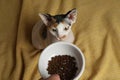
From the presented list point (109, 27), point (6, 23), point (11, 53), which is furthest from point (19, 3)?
point (109, 27)

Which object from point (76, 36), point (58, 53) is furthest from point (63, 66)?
point (76, 36)

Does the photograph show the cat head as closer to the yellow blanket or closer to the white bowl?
the white bowl

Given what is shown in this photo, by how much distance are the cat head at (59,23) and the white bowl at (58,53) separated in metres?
0.03

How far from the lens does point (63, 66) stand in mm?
687

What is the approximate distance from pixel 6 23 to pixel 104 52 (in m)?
0.41

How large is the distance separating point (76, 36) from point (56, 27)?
20 centimetres

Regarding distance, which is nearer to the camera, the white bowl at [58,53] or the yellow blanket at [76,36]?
the white bowl at [58,53]

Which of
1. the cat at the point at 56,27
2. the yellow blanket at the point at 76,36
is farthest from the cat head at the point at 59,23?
the yellow blanket at the point at 76,36

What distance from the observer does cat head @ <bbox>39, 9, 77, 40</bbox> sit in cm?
68

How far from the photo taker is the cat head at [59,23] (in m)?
0.68

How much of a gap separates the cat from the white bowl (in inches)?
1.1

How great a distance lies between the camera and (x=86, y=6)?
36.6 inches

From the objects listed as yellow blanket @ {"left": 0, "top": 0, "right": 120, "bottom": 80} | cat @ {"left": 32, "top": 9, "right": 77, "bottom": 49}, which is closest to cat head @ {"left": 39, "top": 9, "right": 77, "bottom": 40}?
cat @ {"left": 32, "top": 9, "right": 77, "bottom": 49}

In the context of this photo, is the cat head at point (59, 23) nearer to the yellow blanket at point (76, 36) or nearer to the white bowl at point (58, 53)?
the white bowl at point (58, 53)
